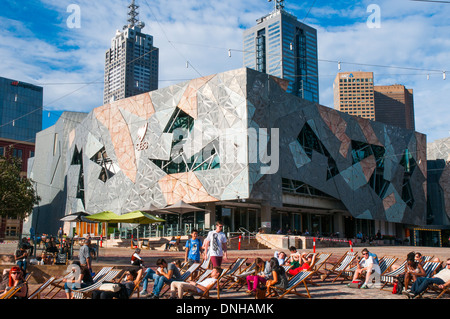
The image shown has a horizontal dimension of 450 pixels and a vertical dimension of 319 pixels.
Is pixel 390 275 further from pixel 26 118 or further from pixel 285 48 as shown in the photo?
pixel 285 48

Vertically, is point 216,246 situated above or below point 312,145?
below

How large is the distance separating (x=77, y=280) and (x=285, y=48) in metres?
169

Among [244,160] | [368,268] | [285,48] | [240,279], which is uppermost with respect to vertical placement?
[285,48]

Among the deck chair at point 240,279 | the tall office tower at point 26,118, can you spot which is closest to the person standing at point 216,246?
the deck chair at point 240,279

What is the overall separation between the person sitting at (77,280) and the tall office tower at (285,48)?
159347 millimetres

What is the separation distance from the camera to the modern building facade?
38750mm

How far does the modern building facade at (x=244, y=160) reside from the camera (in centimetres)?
3875

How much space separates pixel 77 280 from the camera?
1054cm

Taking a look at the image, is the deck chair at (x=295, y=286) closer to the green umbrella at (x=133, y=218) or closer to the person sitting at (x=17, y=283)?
the person sitting at (x=17, y=283)

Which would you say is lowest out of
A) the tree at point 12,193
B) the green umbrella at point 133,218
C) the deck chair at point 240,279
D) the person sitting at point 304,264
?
the deck chair at point 240,279

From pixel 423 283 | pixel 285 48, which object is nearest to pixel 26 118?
pixel 285 48

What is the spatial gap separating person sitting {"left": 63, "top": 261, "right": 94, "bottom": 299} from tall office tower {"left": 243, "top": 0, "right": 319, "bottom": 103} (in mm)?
159347

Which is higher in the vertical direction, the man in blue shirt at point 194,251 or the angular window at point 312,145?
the angular window at point 312,145
